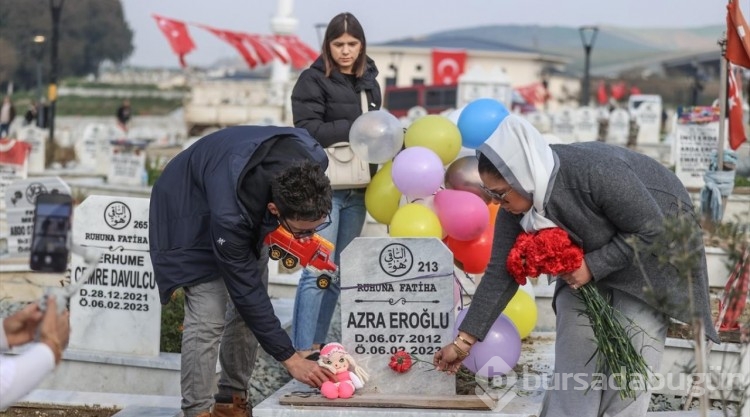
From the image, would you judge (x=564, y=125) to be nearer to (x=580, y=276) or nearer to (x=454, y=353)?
(x=454, y=353)

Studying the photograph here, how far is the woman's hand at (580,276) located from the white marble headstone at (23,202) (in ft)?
15.1

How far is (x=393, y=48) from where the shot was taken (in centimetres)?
6900

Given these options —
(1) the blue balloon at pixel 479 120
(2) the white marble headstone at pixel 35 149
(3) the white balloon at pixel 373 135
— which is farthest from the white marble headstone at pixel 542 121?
(3) the white balloon at pixel 373 135

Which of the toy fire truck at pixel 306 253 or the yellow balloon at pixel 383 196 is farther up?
the yellow balloon at pixel 383 196

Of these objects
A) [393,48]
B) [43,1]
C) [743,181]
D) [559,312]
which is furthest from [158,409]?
[393,48]

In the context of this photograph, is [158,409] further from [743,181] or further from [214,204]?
[743,181]

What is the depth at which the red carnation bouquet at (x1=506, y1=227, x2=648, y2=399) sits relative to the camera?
15.1 ft

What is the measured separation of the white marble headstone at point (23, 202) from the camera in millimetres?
8711

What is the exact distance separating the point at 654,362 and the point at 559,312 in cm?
42

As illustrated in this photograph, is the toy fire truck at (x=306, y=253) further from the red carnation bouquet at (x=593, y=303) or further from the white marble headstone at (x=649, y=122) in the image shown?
the white marble headstone at (x=649, y=122)

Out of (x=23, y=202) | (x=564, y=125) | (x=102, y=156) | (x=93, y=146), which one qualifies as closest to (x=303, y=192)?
(x=23, y=202)

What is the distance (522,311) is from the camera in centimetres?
671

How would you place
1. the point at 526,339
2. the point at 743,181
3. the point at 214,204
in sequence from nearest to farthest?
the point at 214,204 → the point at 526,339 → the point at 743,181

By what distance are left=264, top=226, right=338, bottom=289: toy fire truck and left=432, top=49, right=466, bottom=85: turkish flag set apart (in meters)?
60.1
